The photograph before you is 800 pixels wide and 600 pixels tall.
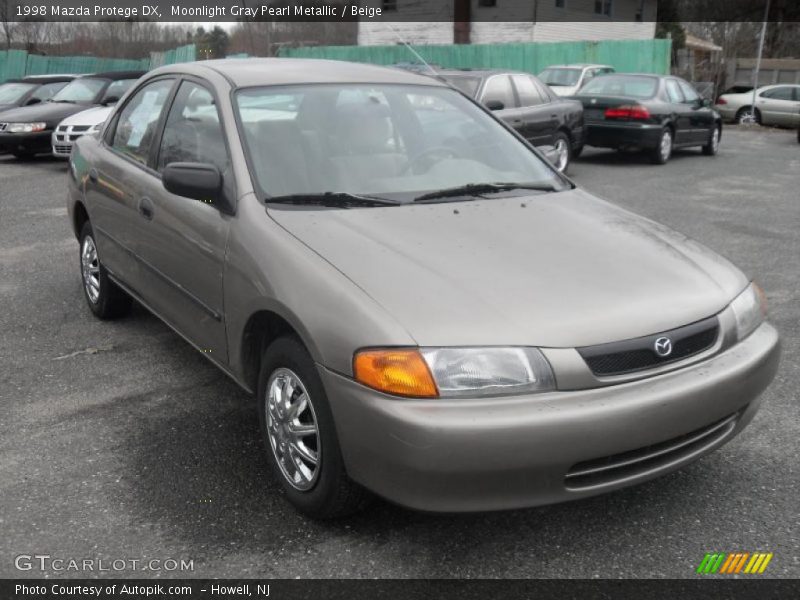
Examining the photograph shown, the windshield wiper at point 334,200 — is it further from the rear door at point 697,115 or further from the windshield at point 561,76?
the windshield at point 561,76

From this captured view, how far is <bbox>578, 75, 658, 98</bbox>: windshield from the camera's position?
14.3m

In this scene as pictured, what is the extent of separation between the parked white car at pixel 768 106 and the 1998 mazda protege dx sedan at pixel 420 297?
23.1 metres

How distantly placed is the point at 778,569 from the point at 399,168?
7.28 feet

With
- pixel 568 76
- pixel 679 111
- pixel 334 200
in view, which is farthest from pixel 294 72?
pixel 568 76

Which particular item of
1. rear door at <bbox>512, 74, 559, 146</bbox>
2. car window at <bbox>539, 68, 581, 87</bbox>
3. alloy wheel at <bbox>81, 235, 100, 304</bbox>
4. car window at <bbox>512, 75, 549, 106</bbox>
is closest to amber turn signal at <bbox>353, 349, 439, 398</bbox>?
alloy wheel at <bbox>81, 235, 100, 304</bbox>

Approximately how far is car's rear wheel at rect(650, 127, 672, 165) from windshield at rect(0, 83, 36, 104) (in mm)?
11439

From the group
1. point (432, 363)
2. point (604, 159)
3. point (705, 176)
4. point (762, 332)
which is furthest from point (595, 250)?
point (604, 159)

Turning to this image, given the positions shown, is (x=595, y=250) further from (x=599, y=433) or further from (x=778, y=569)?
(x=778, y=569)

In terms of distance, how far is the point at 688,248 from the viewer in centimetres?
346

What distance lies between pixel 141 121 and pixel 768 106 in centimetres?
2457

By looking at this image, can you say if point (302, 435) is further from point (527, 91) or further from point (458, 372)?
point (527, 91)

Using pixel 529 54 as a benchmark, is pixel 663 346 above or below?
above

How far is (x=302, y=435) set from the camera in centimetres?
303

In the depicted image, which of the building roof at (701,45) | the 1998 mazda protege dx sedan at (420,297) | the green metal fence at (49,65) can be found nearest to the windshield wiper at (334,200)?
the 1998 mazda protege dx sedan at (420,297)
